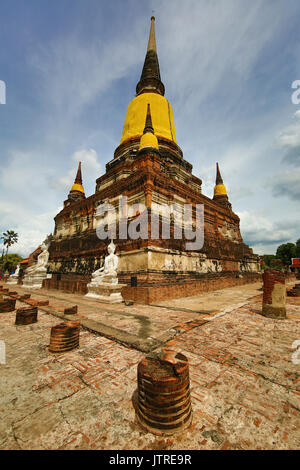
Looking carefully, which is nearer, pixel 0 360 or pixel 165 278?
pixel 0 360

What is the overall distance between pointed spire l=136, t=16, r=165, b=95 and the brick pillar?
23.2 metres

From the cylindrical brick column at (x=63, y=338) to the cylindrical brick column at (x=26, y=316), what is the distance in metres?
2.09

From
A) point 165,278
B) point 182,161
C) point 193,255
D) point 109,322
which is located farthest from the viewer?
point 182,161

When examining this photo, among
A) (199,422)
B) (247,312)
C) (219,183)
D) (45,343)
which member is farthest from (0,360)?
(219,183)

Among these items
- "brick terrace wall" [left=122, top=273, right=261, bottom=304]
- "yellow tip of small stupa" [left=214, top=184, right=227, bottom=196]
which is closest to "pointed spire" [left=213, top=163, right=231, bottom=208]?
"yellow tip of small stupa" [left=214, top=184, right=227, bottom=196]

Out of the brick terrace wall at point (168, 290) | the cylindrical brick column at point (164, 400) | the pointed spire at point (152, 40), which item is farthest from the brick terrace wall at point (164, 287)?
the pointed spire at point (152, 40)

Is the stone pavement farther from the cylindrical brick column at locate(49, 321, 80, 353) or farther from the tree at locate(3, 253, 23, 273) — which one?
the tree at locate(3, 253, 23, 273)

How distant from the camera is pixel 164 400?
1.68 m

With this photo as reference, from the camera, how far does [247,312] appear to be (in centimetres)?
563

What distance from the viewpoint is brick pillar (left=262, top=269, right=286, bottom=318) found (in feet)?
16.4

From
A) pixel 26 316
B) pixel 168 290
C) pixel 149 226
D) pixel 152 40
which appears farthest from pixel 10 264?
pixel 152 40

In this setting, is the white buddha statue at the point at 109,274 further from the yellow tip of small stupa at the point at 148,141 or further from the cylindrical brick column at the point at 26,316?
the yellow tip of small stupa at the point at 148,141

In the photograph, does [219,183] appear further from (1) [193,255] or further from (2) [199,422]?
(2) [199,422]
